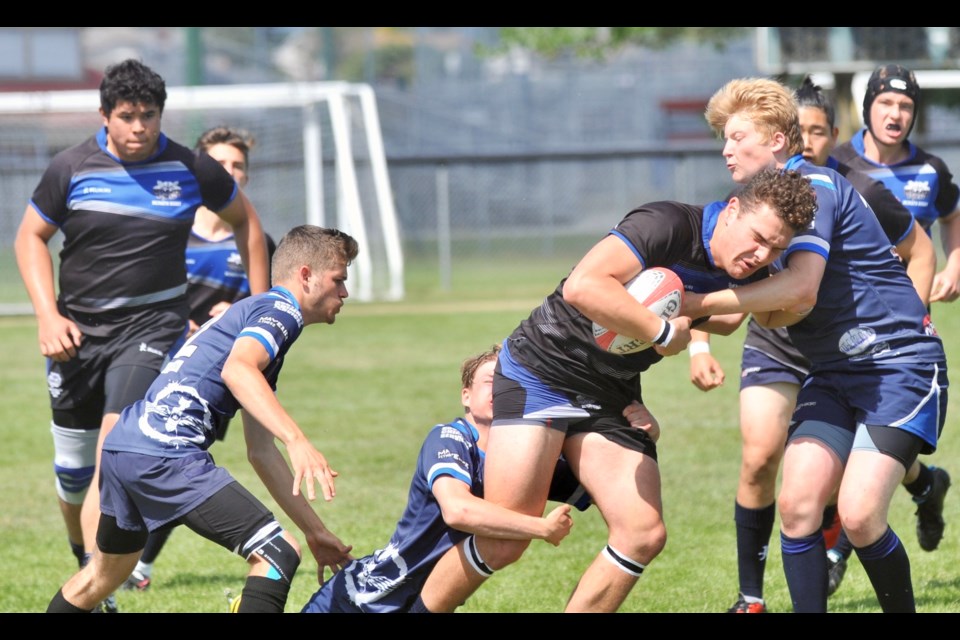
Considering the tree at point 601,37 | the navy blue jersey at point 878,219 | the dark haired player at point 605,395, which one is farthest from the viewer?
the tree at point 601,37

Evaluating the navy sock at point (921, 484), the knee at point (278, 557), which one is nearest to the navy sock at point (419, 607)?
the knee at point (278, 557)

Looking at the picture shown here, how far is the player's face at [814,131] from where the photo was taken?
542 centimetres

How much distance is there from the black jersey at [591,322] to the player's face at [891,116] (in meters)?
1.74

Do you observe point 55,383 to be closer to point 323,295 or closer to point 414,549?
point 323,295

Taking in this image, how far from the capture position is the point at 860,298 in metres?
4.48

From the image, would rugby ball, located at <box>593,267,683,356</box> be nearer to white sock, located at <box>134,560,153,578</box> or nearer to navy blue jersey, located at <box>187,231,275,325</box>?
white sock, located at <box>134,560,153,578</box>

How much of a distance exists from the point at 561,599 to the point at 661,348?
78.1 inches

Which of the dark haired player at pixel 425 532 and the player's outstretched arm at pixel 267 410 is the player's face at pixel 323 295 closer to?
the player's outstretched arm at pixel 267 410

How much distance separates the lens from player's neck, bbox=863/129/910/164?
604cm

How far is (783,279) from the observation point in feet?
13.6

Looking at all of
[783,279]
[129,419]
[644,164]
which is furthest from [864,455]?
[644,164]

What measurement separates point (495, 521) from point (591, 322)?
2.38ft

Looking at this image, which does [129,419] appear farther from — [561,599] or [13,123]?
[13,123]

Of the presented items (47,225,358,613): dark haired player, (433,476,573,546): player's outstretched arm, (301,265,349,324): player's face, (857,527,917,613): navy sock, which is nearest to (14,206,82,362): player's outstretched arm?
(47,225,358,613): dark haired player
